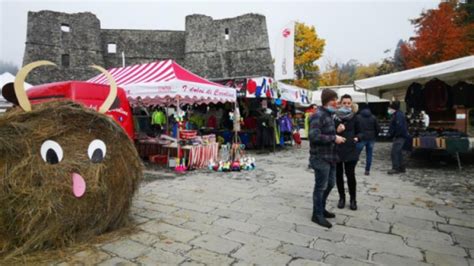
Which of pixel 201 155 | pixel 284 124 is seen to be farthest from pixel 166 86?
pixel 284 124

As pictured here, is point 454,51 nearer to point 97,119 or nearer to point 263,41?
point 263,41

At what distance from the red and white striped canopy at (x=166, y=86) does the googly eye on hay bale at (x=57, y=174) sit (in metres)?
3.33

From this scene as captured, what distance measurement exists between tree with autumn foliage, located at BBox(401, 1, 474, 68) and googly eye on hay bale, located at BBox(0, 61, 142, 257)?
928 inches

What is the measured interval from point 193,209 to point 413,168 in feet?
19.8

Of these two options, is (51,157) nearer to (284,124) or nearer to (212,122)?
(212,122)


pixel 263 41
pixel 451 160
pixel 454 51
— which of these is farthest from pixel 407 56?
pixel 451 160

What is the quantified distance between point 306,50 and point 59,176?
30.9m

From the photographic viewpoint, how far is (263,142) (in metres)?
10.5

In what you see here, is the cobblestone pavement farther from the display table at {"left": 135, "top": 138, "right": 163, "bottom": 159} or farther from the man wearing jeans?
the display table at {"left": 135, "top": 138, "right": 163, "bottom": 159}

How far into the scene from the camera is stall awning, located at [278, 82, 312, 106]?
10688mm

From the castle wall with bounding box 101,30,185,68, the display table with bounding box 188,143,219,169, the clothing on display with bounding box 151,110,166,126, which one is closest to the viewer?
the display table with bounding box 188,143,219,169

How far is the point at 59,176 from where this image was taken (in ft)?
8.92

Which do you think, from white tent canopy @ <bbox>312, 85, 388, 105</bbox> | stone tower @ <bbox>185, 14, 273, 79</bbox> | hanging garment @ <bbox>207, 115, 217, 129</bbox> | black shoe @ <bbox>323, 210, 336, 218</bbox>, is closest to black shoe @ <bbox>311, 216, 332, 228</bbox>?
black shoe @ <bbox>323, 210, 336, 218</bbox>

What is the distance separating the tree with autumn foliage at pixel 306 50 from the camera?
30.1 m
